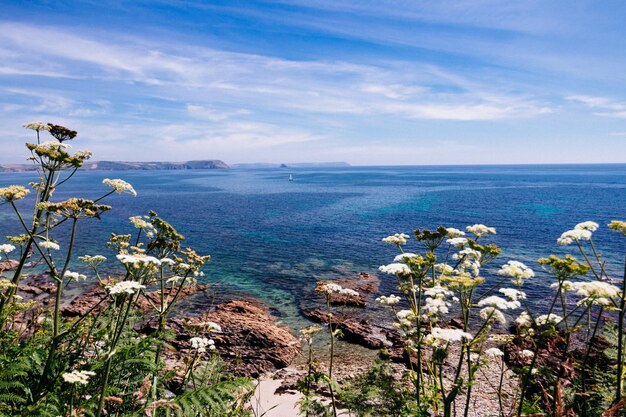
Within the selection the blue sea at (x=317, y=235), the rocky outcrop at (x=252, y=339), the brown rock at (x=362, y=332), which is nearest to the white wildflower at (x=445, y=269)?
the rocky outcrop at (x=252, y=339)

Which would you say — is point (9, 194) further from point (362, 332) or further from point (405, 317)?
point (362, 332)

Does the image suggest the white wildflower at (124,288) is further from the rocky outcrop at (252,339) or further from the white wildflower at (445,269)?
the rocky outcrop at (252,339)

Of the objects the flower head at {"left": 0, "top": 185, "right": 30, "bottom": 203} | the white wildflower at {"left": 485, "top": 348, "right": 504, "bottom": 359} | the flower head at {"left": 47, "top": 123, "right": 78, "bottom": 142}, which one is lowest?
the white wildflower at {"left": 485, "top": 348, "right": 504, "bottom": 359}

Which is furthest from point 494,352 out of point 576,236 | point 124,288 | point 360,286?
point 360,286

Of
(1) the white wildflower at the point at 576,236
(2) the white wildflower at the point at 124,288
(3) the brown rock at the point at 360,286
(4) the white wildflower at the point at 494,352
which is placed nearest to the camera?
(2) the white wildflower at the point at 124,288

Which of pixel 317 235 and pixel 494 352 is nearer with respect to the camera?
pixel 494 352

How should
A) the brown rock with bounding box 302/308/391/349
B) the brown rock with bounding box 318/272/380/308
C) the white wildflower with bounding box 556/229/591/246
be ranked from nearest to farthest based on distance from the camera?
1. the white wildflower with bounding box 556/229/591/246
2. the brown rock with bounding box 302/308/391/349
3. the brown rock with bounding box 318/272/380/308

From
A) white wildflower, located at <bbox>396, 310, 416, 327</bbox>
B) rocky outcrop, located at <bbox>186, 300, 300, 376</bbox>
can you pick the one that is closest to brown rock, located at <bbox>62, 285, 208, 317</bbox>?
rocky outcrop, located at <bbox>186, 300, 300, 376</bbox>

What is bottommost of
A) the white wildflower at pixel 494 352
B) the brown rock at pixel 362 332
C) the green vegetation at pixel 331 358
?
the brown rock at pixel 362 332

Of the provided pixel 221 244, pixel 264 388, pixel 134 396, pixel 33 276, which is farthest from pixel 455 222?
pixel 134 396

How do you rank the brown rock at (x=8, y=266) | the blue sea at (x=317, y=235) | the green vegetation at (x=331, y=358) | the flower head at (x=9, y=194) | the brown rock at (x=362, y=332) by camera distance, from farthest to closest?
the blue sea at (x=317, y=235), the brown rock at (x=362, y=332), the brown rock at (x=8, y=266), the flower head at (x=9, y=194), the green vegetation at (x=331, y=358)

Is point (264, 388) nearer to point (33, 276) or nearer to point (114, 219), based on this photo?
point (33, 276)

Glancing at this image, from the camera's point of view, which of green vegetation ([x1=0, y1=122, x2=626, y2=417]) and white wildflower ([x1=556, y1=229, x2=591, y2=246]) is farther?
white wildflower ([x1=556, y1=229, x2=591, y2=246])

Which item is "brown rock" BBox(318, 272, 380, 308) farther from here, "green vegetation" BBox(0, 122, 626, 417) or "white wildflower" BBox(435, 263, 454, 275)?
"white wildflower" BBox(435, 263, 454, 275)
